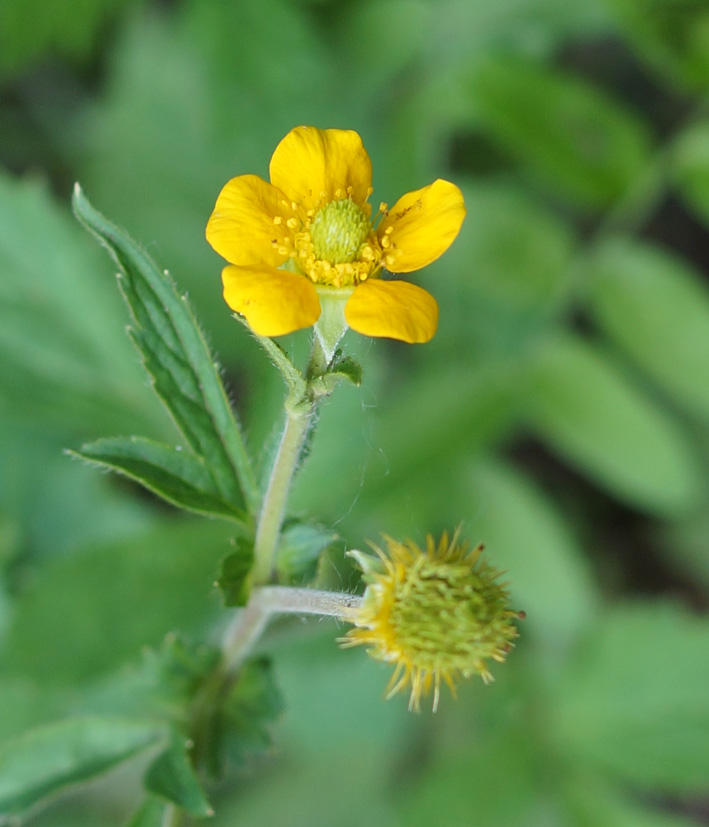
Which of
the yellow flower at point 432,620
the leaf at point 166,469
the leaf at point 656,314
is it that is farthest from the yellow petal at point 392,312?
the leaf at point 656,314

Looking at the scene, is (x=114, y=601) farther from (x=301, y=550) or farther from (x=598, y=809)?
(x=598, y=809)

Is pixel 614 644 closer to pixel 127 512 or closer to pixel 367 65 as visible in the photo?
pixel 127 512

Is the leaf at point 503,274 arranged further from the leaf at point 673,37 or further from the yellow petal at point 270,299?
→ the yellow petal at point 270,299

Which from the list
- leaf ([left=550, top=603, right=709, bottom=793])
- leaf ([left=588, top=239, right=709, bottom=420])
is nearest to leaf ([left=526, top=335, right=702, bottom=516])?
leaf ([left=588, top=239, right=709, bottom=420])

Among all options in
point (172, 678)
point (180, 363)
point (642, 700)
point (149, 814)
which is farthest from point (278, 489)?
point (642, 700)

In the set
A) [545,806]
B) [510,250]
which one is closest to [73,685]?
[545,806]

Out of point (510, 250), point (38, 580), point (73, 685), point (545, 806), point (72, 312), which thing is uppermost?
point (510, 250)

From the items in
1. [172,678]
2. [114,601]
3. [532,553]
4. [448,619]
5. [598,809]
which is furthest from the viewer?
[532,553]
